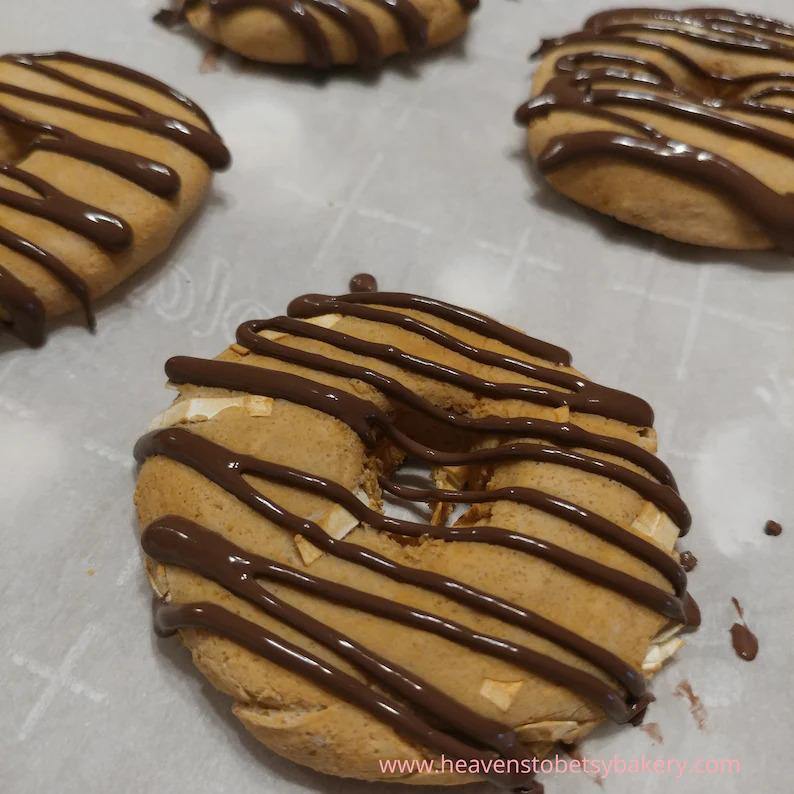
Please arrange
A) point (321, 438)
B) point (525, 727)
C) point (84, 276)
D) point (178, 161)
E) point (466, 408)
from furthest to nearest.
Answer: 1. point (178, 161)
2. point (84, 276)
3. point (466, 408)
4. point (321, 438)
5. point (525, 727)

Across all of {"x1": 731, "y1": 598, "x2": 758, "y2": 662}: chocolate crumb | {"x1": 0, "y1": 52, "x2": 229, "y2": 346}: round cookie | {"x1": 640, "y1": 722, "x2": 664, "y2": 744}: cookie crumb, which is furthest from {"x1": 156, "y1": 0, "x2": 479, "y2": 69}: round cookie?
{"x1": 640, "y1": 722, "x2": 664, "y2": 744}: cookie crumb

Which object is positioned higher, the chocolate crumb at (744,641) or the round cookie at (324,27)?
the round cookie at (324,27)

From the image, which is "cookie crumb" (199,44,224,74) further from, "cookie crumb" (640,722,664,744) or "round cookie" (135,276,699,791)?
"cookie crumb" (640,722,664,744)

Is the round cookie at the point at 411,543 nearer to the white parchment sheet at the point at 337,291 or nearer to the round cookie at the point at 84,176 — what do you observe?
the white parchment sheet at the point at 337,291

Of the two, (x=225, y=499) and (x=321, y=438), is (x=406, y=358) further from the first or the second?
(x=225, y=499)

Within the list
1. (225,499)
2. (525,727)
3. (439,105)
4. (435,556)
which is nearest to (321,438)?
(225,499)

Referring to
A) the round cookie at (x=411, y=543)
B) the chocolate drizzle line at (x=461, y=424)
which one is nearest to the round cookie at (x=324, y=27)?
the round cookie at (x=411, y=543)
